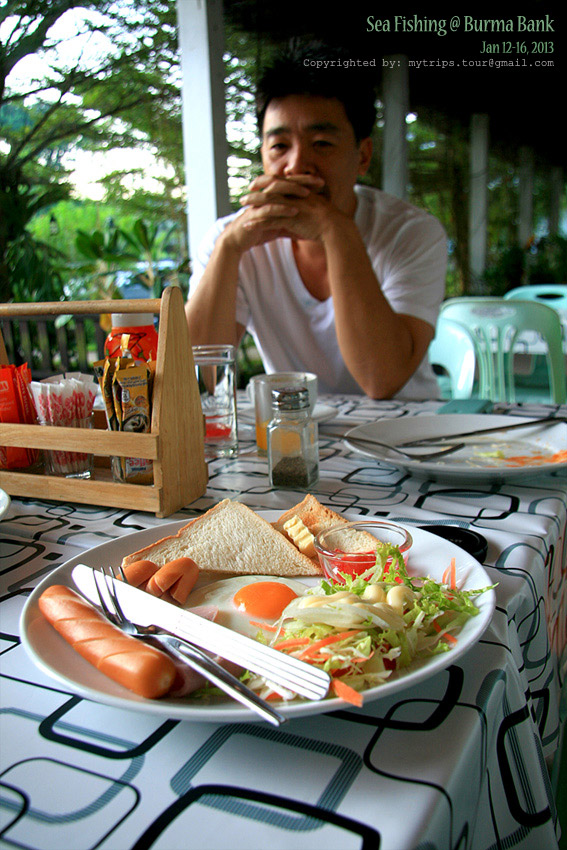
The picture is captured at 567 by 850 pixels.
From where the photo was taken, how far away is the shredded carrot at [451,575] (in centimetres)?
57

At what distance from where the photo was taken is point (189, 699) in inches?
16.6

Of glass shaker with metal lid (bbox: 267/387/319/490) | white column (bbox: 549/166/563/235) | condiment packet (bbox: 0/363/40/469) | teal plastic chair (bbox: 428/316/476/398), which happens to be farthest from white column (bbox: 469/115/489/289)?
condiment packet (bbox: 0/363/40/469)

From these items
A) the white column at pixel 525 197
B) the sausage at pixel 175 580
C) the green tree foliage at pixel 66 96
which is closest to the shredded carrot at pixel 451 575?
the sausage at pixel 175 580

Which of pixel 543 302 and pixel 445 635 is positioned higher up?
pixel 543 302

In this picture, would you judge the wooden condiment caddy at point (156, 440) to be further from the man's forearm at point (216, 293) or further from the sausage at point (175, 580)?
the man's forearm at point (216, 293)

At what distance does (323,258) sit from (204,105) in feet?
3.82

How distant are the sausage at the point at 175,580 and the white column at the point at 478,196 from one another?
819cm

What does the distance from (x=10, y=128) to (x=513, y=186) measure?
8.38m

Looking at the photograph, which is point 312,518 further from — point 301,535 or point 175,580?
point 175,580

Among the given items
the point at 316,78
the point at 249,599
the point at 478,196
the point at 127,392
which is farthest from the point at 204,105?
the point at 478,196

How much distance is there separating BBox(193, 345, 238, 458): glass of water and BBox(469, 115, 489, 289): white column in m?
7.57

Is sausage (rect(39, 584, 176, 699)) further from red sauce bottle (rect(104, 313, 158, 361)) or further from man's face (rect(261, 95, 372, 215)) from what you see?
man's face (rect(261, 95, 372, 215))

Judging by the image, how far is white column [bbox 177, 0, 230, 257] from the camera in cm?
266

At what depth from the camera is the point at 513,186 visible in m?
9.68
